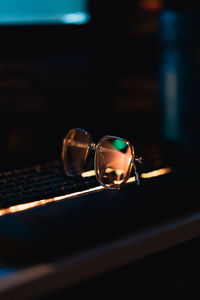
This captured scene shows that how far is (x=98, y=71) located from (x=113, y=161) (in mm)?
584

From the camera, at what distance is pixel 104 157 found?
0.70 meters

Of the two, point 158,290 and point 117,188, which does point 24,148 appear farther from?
point 158,290

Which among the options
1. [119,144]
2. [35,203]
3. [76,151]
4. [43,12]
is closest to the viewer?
[35,203]

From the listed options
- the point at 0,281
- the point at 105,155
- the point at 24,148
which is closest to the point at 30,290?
the point at 0,281

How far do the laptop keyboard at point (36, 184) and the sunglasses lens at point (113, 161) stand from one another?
24mm

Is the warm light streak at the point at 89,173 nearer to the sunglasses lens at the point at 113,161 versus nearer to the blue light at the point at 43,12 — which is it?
the sunglasses lens at the point at 113,161

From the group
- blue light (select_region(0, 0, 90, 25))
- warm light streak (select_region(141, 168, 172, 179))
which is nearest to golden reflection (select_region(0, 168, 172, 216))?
warm light streak (select_region(141, 168, 172, 179))

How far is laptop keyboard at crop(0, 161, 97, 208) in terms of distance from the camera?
1.85 ft

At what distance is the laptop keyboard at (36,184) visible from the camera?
1.85 feet

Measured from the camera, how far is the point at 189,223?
488 mm

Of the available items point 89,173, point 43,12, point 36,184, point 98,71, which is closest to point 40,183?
point 36,184

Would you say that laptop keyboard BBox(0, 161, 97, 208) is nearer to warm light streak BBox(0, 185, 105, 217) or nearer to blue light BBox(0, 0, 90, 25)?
warm light streak BBox(0, 185, 105, 217)

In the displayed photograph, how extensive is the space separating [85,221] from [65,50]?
0.77 meters

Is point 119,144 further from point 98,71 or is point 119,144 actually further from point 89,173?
point 98,71
